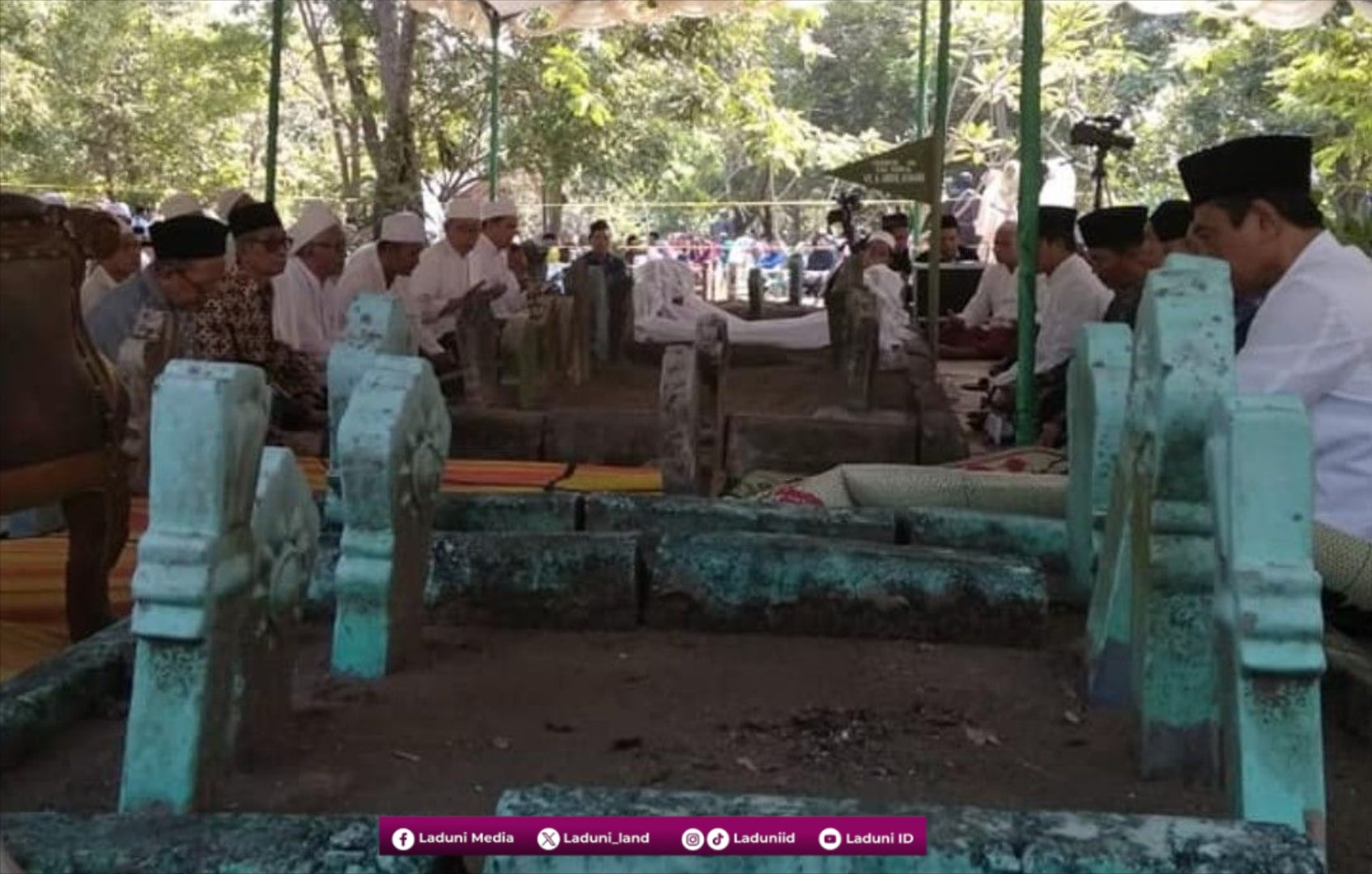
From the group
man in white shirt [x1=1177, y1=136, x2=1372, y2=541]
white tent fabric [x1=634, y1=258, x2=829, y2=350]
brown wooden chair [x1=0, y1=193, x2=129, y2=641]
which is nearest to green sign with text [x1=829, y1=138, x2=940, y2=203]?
white tent fabric [x1=634, y1=258, x2=829, y2=350]

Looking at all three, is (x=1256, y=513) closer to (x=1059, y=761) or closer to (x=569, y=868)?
(x=1059, y=761)

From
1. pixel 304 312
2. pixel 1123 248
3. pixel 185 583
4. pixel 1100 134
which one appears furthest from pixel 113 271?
pixel 185 583

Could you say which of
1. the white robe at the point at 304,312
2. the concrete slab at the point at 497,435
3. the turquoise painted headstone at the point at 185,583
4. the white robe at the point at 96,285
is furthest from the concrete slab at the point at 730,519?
the white robe at the point at 304,312

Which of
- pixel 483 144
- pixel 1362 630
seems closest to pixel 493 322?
pixel 1362 630

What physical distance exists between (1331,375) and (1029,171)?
249 cm

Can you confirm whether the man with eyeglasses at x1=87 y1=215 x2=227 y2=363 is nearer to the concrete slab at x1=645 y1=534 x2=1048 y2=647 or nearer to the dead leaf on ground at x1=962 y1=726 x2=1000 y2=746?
the concrete slab at x1=645 y1=534 x2=1048 y2=647

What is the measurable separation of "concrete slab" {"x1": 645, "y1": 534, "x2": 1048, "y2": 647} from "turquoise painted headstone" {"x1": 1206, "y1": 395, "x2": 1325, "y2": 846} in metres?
1.00

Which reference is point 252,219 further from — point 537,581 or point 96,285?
point 537,581

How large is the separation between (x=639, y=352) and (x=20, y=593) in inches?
207

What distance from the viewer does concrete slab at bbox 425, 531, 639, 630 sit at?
2.78 m


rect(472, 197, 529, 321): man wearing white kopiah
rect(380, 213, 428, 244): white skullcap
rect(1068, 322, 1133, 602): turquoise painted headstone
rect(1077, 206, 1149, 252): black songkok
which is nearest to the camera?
rect(1068, 322, 1133, 602): turquoise painted headstone

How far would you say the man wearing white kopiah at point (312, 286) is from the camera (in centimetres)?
690

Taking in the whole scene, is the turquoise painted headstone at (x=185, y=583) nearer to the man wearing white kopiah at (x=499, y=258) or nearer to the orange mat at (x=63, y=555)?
the orange mat at (x=63, y=555)

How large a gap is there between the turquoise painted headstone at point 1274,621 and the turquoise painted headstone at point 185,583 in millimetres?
1126
